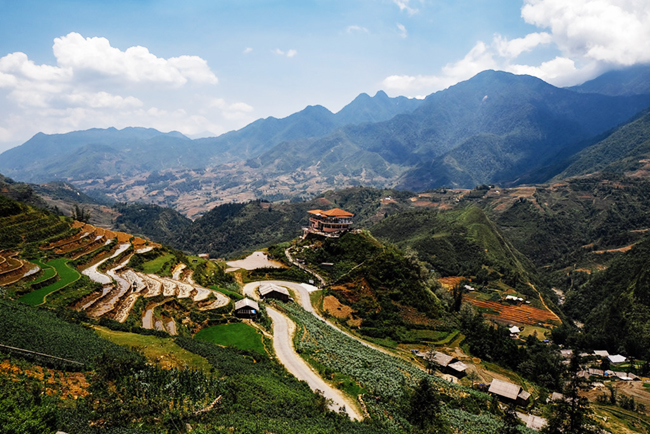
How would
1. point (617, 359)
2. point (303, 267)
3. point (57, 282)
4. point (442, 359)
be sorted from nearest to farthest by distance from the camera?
point (57, 282) → point (442, 359) → point (617, 359) → point (303, 267)

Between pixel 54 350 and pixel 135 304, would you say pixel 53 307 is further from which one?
pixel 54 350

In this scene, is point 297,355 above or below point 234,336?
below

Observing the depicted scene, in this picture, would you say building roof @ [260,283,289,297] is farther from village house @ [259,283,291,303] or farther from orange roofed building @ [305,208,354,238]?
orange roofed building @ [305,208,354,238]

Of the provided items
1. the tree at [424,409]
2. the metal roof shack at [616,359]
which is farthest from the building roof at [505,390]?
the metal roof shack at [616,359]

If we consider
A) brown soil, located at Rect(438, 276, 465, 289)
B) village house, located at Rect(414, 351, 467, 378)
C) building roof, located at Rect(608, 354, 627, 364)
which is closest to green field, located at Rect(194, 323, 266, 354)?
village house, located at Rect(414, 351, 467, 378)

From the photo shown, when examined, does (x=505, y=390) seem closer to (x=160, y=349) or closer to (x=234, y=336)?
(x=234, y=336)

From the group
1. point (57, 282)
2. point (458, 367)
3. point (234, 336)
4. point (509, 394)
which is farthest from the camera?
point (458, 367)

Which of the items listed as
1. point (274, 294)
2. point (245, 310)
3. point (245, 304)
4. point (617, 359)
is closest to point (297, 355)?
point (245, 310)
